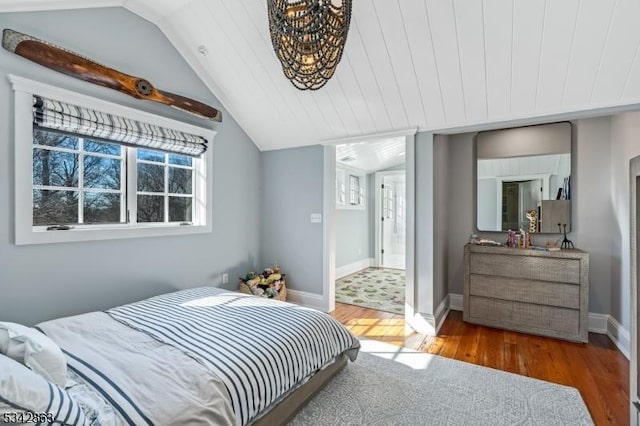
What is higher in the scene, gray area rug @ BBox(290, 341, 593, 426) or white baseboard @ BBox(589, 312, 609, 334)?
white baseboard @ BBox(589, 312, 609, 334)

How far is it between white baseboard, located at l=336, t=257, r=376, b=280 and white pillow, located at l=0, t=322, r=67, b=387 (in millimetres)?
4579

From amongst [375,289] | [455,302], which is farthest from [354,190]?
[455,302]

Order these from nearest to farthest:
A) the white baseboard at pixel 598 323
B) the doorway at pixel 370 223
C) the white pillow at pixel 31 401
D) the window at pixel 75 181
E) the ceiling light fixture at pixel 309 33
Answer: the white pillow at pixel 31 401 < the ceiling light fixture at pixel 309 33 < the window at pixel 75 181 < the white baseboard at pixel 598 323 < the doorway at pixel 370 223

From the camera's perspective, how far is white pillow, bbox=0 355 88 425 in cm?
85

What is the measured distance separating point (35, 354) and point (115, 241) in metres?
1.68

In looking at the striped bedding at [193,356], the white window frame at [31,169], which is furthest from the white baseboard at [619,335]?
the white window frame at [31,169]

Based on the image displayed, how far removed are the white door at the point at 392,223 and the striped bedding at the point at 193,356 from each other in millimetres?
4538

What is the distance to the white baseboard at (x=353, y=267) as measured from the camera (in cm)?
564

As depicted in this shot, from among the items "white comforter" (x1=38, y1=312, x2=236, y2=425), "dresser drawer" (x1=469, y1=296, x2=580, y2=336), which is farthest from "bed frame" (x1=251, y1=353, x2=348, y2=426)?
"dresser drawer" (x1=469, y1=296, x2=580, y2=336)

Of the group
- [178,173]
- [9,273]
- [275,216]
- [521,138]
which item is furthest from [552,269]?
[9,273]

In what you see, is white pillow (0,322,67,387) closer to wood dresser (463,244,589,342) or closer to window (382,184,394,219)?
wood dresser (463,244,589,342)

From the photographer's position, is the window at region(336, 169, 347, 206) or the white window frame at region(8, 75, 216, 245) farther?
the window at region(336, 169, 347, 206)

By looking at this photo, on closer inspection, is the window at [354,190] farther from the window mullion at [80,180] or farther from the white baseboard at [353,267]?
the window mullion at [80,180]

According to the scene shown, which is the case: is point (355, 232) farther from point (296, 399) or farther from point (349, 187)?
point (296, 399)
